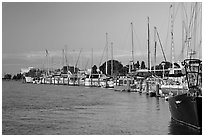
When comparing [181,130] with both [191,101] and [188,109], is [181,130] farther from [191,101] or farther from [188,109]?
[191,101]

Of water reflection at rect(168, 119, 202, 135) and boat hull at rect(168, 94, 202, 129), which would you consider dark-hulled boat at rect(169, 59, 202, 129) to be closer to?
boat hull at rect(168, 94, 202, 129)

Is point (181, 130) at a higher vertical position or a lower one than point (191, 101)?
lower

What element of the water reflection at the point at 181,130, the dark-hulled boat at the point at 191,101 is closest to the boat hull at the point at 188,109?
the dark-hulled boat at the point at 191,101

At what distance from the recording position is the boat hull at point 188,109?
1741 centimetres

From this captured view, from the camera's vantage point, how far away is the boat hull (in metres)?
17.4

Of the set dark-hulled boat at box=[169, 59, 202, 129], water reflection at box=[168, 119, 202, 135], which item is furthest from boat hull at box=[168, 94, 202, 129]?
water reflection at box=[168, 119, 202, 135]

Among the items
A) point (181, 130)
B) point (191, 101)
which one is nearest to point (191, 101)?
point (191, 101)

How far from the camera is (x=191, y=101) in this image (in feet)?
58.2

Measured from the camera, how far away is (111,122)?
24922mm

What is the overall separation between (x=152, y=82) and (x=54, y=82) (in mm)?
81643

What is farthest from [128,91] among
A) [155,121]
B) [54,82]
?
[54,82]

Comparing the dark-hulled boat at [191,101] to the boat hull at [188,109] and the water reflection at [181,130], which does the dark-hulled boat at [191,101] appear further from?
the water reflection at [181,130]

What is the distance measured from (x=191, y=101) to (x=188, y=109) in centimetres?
78

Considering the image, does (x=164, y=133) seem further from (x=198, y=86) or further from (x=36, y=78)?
(x=36, y=78)
